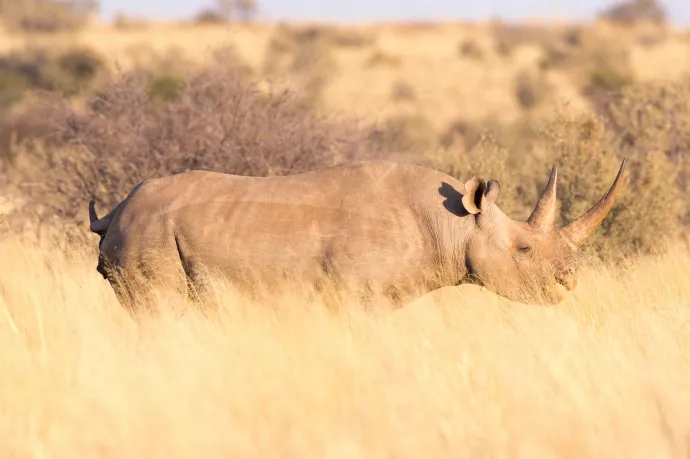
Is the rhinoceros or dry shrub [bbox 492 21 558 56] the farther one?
dry shrub [bbox 492 21 558 56]

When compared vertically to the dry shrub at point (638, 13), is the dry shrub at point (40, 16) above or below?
above

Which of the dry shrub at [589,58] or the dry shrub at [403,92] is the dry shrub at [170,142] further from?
the dry shrub at [589,58]

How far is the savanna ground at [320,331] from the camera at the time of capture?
5719mm

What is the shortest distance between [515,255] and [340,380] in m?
2.40

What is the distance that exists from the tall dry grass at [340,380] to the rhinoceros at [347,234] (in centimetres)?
27

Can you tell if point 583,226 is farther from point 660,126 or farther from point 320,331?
point 660,126

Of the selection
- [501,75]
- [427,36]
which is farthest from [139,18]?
[501,75]

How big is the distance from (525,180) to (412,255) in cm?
591

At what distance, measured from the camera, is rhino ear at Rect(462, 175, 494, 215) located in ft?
27.0

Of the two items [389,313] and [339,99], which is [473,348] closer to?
[389,313]

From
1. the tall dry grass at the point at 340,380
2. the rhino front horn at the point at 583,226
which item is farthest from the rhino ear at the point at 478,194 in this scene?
the tall dry grass at the point at 340,380

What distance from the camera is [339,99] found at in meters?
41.9

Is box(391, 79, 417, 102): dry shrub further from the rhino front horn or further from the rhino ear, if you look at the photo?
the rhino ear

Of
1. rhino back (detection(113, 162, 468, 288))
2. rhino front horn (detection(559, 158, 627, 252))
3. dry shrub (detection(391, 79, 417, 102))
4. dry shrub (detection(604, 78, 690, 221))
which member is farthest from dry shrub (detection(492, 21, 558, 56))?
rhino back (detection(113, 162, 468, 288))
